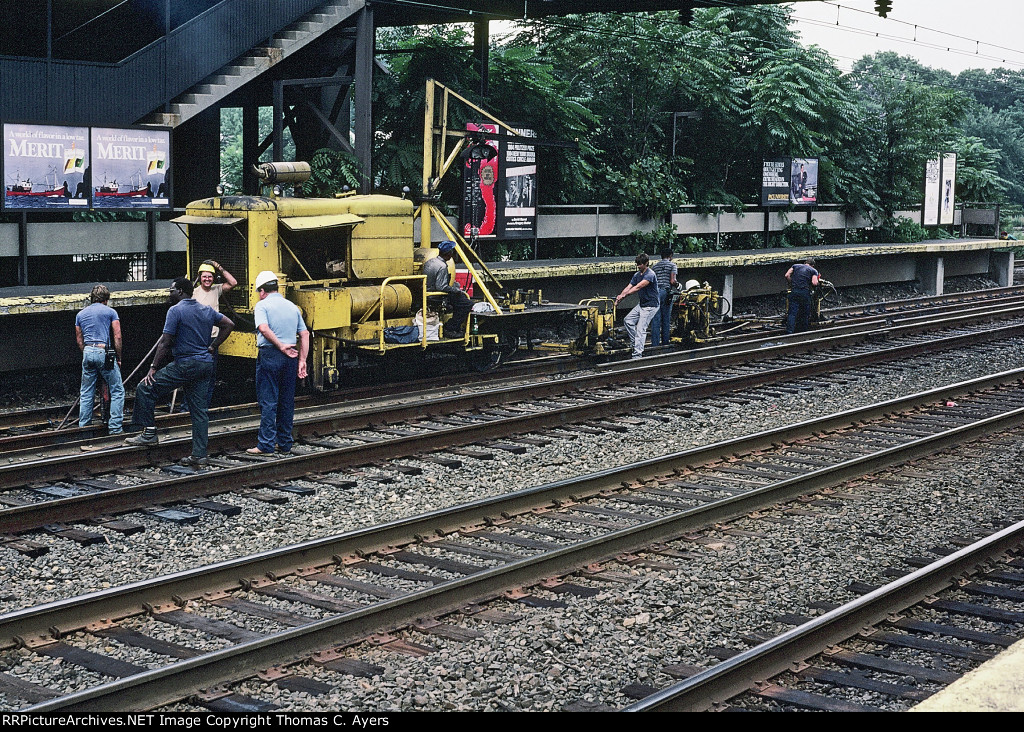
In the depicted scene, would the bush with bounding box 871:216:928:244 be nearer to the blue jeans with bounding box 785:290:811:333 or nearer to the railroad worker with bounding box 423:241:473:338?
the blue jeans with bounding box 785:290:811:333

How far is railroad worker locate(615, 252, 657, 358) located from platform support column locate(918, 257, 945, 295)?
18900 mm

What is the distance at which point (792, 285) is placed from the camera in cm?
2323

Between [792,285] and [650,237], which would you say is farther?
[650,237]

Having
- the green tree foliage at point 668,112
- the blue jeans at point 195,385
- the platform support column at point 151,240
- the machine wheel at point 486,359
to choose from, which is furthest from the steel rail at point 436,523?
the green tree foliage at point 668,112

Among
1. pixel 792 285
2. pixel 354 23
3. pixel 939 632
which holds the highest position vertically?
pixel 354 23

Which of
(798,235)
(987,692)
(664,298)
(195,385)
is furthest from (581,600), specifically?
(798,235)

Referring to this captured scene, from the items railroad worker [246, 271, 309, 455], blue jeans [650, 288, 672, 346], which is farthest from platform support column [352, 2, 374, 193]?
railroad worker [246, 271, 309, 455]

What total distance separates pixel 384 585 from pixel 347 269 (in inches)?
325

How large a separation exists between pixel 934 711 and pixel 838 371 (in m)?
14.2

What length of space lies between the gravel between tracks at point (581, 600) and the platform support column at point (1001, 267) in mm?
27705

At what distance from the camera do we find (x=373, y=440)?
1305 centimetres

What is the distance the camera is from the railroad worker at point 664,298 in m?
20.1

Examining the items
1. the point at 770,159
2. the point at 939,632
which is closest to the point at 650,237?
the point at 770,159

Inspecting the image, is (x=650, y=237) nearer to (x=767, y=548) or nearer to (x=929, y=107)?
(x=929, y=107)
